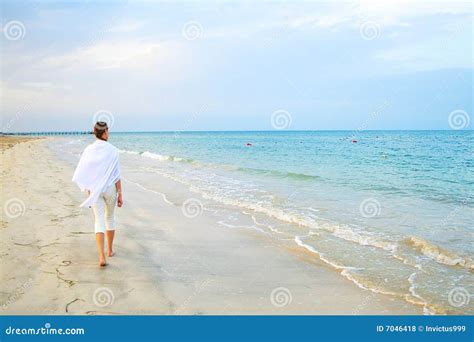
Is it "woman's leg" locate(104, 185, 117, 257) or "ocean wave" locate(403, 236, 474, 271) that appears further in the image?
"ocean wave" locate(403, 236, 474, 271)

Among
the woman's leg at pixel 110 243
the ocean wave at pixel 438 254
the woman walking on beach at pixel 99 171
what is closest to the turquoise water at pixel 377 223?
the ocean wave at pixel 438 254

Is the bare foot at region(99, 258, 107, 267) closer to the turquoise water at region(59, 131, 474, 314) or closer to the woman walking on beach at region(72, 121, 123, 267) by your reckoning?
the woman walking on beach at region(72, 121, 123, 267)

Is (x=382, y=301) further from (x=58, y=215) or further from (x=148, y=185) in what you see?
(x=148, y=185)

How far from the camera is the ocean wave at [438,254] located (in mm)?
6340

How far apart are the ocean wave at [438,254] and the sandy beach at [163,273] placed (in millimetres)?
2021

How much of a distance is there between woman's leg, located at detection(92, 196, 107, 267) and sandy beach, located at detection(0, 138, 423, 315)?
163 millimetres

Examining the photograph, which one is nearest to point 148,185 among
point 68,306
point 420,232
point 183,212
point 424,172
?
point 183,212

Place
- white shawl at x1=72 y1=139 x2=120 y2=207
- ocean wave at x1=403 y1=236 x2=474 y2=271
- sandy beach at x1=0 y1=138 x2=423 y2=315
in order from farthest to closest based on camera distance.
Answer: ocean wave at x1=403 y1=236 x2=474 y2=271 < white shawl at x1=72 y1=139 x2=120 y2=207 < sandy beach at x1=0 y1=138 x2=423 y2=315

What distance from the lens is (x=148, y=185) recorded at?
14.7 metres

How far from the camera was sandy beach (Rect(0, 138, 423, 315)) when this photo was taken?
445 centimetres

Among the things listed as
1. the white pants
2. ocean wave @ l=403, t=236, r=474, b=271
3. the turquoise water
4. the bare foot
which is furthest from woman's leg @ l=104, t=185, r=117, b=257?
ocean wave @ l=403, t=236, r=474, b=271
